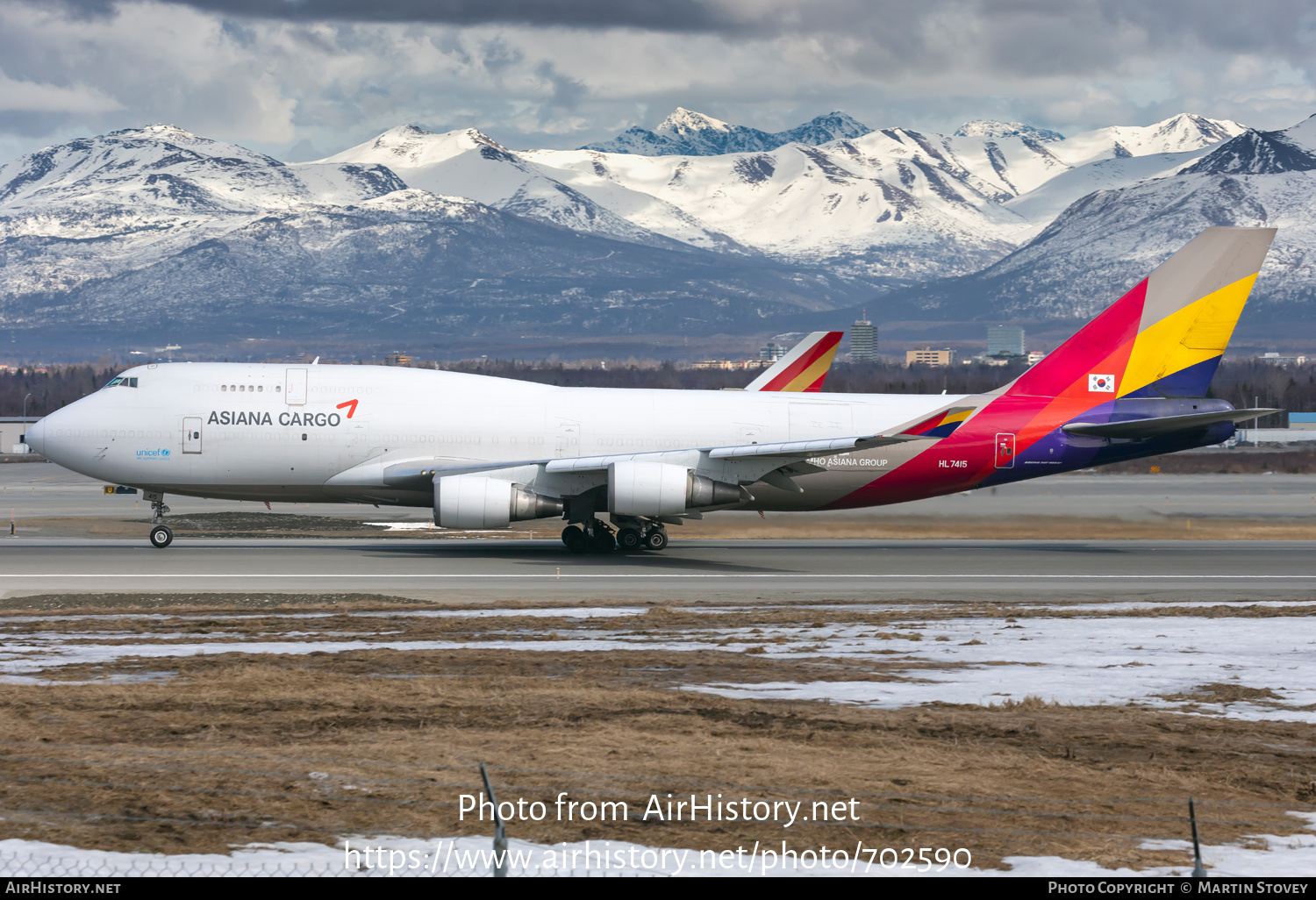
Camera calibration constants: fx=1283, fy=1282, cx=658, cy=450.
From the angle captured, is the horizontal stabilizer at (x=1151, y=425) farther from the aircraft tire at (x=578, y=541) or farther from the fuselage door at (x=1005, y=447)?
the aircraft tire at (x=578, y=541)

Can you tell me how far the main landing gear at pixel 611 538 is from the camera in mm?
36188

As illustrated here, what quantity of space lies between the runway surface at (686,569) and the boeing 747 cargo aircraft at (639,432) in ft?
5.22

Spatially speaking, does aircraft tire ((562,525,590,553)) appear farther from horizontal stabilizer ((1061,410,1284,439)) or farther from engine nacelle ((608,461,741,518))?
horizontal stabilizer ((1061,410,1284,439))

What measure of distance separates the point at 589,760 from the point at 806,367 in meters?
41.8

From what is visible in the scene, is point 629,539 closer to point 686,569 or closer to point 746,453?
point 686,569

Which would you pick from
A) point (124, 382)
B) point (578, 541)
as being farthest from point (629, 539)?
point (124, 382)

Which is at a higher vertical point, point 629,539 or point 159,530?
point 159,530

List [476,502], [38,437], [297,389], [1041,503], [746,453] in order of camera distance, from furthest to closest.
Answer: [1041,503] → [297,389] → [38,437] → [746,453] → [476,502]

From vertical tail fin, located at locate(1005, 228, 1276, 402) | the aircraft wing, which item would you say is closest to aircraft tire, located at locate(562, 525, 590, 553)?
the aircraft wing

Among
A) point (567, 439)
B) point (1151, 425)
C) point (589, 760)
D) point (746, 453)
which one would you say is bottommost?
point (589, 760)

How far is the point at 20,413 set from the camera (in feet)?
575

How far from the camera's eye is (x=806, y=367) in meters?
53.5

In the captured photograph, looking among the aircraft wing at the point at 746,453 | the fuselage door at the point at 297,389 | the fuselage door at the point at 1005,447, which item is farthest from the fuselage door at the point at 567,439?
the fuselage door at the point at 1005,447

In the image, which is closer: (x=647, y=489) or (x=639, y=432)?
(x=647, y=489)
